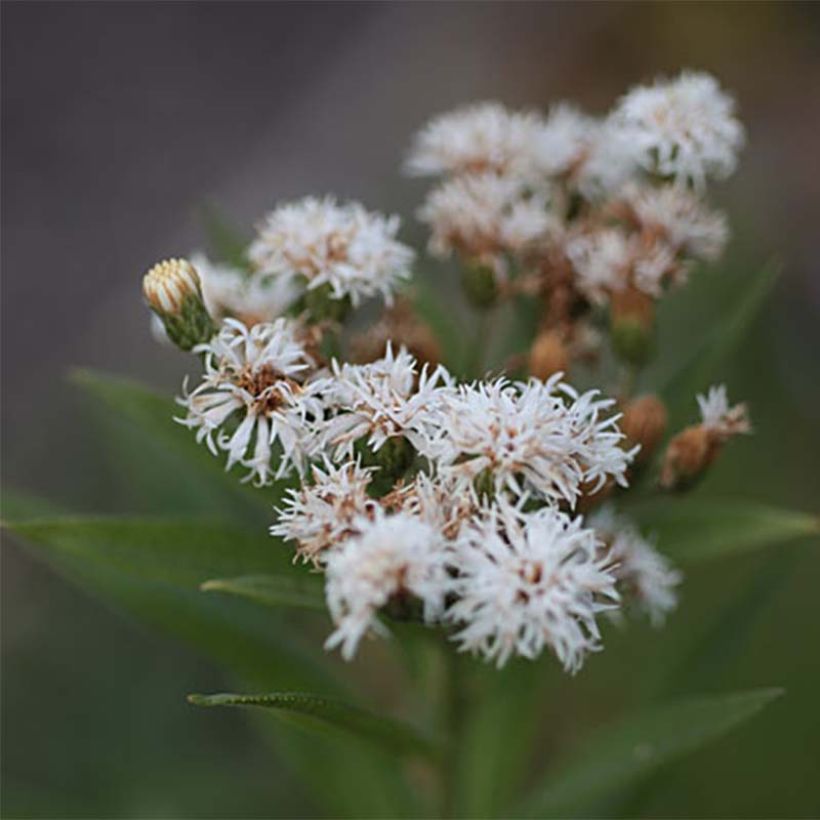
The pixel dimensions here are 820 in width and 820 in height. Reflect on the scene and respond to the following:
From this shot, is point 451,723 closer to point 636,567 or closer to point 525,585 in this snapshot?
point 636,567

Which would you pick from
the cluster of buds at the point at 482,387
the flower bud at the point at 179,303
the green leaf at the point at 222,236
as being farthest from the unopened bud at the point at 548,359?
the green leaf at the point at 222,236

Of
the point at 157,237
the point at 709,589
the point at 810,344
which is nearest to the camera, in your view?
the point at 709,589

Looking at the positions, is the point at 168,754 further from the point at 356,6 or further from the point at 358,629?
the point at 356,6

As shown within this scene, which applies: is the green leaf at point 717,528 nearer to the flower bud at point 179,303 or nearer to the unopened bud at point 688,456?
the unopened bud at point 688,456

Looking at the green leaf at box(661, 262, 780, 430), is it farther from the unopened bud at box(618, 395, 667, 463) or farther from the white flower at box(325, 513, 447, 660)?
the white flower at box(325, 513, 447, 660)

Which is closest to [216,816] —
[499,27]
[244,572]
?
[244,572]

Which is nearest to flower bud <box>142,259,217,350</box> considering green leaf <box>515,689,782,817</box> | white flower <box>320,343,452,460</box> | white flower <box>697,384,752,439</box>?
white flower <box>320,343,452,460</box>
